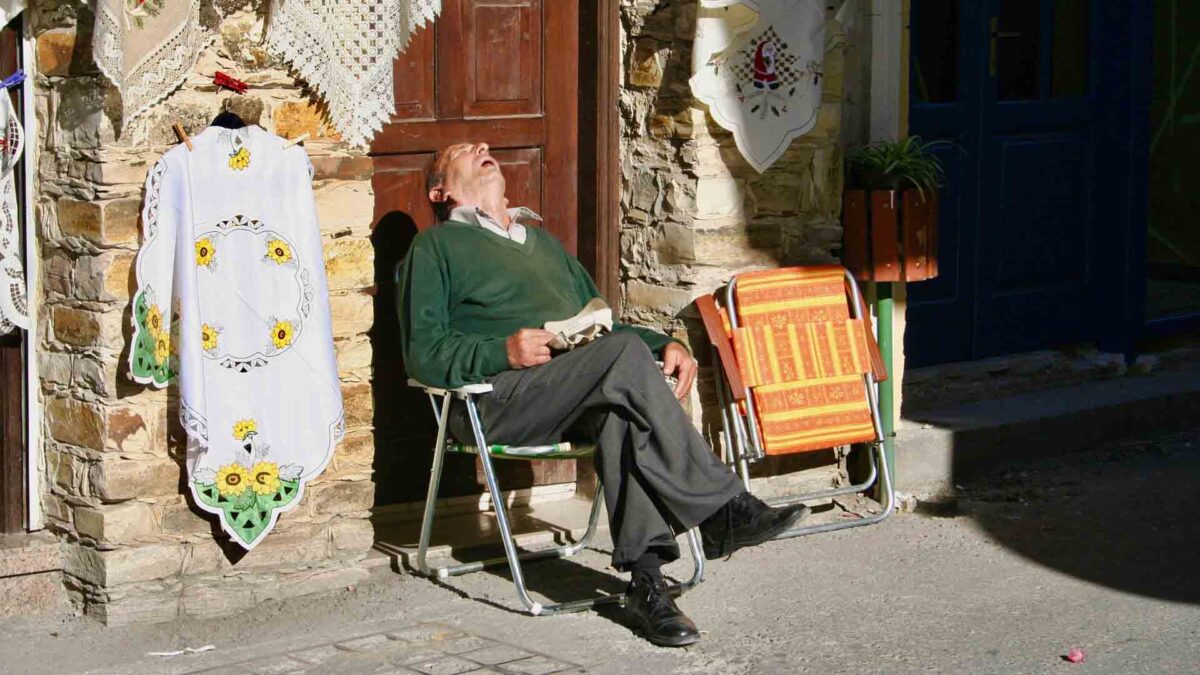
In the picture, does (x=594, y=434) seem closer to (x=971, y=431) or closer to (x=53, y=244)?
(x=53, y=244)

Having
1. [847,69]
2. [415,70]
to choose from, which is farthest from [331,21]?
[847,69]

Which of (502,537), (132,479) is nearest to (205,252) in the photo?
(132,479)

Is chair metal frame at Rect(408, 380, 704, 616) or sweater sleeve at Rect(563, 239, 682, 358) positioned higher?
sweater sleeve at Rect(563, 239, 682, 358)

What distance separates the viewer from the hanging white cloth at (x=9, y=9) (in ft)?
17.2

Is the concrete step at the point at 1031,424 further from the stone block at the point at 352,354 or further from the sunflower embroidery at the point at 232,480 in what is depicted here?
the sunflower embroidery at the point at 232,480

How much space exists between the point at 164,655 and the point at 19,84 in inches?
66.5

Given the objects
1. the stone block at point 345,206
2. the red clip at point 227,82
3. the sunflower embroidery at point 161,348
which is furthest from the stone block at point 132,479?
the red clip at point 227,82

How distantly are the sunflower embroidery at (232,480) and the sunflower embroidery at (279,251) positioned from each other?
24.1 inches

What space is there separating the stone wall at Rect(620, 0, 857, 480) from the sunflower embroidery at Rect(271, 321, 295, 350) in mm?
1626

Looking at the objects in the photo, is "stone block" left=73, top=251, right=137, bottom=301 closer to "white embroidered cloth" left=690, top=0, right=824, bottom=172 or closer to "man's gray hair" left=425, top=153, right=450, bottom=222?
"man's gray hair" left=425, top=153, right=450, bottom=222

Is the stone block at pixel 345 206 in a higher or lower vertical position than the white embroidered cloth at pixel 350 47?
lower

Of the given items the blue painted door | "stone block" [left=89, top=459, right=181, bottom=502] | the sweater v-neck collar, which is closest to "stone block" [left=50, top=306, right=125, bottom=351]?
"stone block" [left=89, top=459, right=181, bottom=502]

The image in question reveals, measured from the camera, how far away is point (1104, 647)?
5367 mm

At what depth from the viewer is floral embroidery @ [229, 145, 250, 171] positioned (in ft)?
17.7
